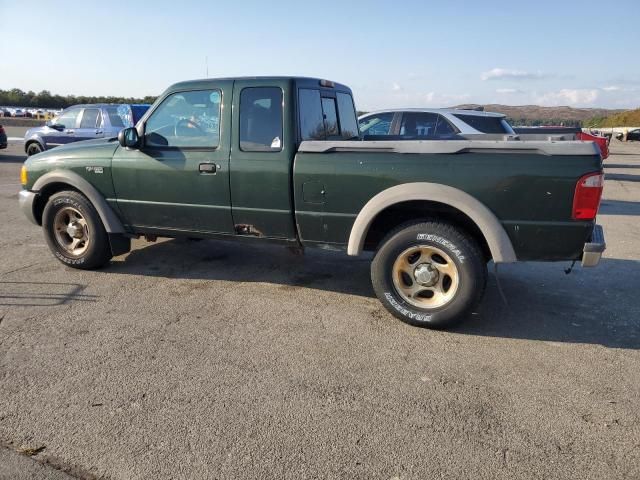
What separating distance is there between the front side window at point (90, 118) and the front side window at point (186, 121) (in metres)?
8.69

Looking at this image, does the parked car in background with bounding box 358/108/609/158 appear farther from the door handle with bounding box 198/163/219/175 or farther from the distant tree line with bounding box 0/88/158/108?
the distant tree line with bounding box 0/88/158/108

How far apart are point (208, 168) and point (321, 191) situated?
111 centimetres

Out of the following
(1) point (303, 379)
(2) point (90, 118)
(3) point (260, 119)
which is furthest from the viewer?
(2) point (90, 118)

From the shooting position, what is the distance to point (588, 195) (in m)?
3.46

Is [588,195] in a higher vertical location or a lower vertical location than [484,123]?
lower

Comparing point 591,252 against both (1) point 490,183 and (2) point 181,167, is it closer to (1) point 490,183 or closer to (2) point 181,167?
(1) point 490,183

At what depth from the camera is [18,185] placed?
445 inches

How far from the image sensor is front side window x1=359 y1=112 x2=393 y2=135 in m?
9.52

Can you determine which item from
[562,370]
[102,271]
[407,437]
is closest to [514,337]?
[562,370]

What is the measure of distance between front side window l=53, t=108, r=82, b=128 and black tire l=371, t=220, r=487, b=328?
11385mm

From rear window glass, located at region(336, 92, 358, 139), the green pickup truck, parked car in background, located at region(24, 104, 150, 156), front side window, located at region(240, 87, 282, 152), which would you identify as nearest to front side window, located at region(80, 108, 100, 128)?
parked car in background, located at region(24, 104, 150, 156)

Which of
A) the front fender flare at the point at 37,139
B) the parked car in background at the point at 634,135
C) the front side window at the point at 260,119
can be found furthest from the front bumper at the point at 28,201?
the parked car in background at the point at 634,135

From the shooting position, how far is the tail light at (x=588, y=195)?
344 centimetres

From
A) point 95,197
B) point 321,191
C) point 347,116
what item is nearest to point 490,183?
point 321,191
